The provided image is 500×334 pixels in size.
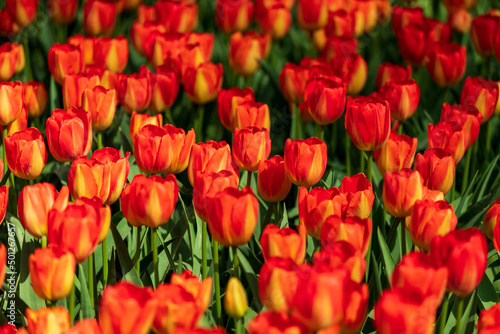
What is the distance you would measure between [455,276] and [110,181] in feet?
2.55

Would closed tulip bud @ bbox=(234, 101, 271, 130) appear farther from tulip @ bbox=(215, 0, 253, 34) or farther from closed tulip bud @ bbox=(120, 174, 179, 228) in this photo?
tulip @ bbox=(215, 0, 253, 34)

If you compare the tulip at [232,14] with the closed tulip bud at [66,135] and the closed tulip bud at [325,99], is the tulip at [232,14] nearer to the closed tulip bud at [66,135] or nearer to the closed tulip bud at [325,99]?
the closed tulip bud at [325,99]

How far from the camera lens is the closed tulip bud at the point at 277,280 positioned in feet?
3.82

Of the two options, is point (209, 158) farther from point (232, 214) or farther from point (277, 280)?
point (277, 280)

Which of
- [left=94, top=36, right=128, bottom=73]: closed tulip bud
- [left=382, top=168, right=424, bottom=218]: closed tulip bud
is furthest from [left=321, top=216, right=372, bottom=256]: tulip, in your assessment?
[left=94, top=36, right=128, bottom=73]: closed tulip bud

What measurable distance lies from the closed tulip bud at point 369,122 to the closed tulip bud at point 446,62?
770mm

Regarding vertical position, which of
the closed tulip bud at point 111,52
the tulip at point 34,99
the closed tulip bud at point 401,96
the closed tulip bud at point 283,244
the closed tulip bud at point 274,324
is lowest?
the tulip at point 34,99

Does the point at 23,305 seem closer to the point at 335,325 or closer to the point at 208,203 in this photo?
the point at 208,203

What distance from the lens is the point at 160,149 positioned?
5.63 feet

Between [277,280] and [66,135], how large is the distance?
2.75ft

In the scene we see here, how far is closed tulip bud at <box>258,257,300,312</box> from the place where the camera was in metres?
1.17

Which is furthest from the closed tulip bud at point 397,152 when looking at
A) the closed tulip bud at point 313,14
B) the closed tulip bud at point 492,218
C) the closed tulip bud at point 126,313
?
the closed tulip bud at point 313,14

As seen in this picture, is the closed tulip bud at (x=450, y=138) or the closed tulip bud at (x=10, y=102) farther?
the closed tulip bud at (x=10, y=102)

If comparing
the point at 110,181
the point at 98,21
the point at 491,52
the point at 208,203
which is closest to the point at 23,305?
the point at 110,181
